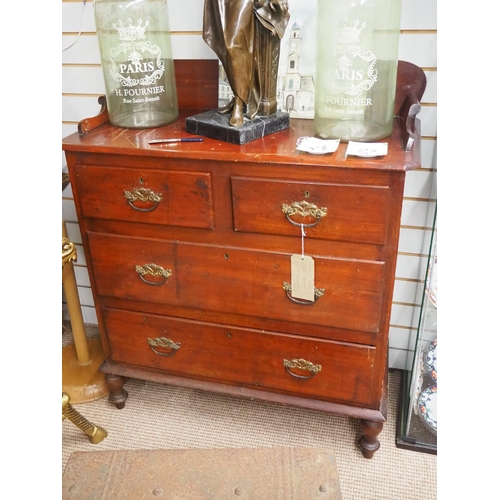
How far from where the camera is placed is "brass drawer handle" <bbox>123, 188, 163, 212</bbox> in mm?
1431

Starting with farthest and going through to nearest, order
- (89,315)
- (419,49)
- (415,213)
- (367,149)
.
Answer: (89,315)
(415,213)
(419,49)
(367,149)

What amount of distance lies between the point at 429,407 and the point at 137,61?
4.61ft

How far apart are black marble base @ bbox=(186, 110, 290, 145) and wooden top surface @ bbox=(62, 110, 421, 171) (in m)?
0.02

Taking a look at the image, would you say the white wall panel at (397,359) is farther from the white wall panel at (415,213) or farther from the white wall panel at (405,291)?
the white wall panel at (415,213)

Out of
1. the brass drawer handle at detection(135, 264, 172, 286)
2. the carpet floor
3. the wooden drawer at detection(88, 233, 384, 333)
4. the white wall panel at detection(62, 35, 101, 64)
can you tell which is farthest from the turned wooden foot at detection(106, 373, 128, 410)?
the white wall panel at detection(62, 35, 101, 64)

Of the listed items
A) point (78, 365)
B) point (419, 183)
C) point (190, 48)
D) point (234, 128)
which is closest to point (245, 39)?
point (234, 128)

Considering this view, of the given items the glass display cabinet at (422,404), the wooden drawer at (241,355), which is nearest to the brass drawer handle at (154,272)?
the wooden drawer at (241,355)

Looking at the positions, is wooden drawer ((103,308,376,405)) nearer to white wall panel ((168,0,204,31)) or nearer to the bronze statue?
the bronze statue

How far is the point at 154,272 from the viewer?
1.57 m

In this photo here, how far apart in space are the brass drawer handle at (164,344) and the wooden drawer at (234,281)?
15 cm

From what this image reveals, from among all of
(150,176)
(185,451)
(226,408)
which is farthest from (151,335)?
(185,451)

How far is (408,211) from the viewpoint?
1.78 m

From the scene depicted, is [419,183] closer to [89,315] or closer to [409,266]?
[409,266]

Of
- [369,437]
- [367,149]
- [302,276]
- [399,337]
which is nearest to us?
[367,149]
